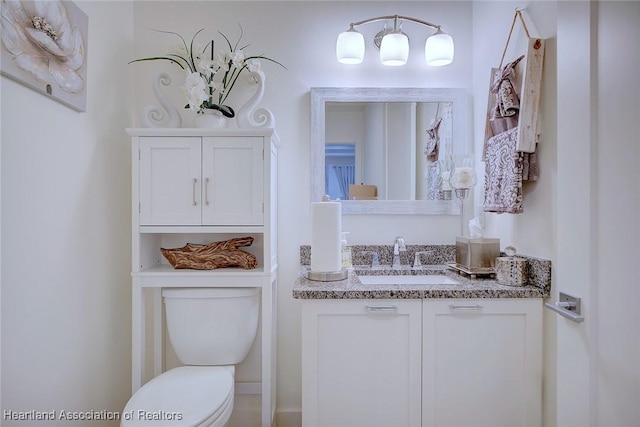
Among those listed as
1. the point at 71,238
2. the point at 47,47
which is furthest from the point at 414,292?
the point at 47,47

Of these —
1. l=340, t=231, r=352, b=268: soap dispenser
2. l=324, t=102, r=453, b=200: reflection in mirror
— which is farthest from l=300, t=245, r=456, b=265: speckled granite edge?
l=324, t=102, r=453, b=200: reflection in mirror

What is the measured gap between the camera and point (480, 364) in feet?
4.50

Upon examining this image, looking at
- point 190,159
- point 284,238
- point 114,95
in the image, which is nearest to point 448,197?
point 284,238

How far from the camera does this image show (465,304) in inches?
53.9

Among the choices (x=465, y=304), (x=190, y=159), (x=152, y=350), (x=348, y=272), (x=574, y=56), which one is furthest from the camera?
(x=152, y=350)

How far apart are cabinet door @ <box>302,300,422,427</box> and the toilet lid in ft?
1.24

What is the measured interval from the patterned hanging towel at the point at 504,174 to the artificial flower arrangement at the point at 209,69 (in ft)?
4.00

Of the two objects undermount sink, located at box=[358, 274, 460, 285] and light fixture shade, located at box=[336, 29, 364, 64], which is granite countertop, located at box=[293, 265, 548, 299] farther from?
light fixture shade, located at box=[336, 29, 364, 64]

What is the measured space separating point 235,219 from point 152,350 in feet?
3.18

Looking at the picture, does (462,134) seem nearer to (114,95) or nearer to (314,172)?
(314,172)

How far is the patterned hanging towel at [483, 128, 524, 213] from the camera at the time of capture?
142 centimetres

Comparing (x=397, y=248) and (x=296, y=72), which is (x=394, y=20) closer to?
(x=296, y=72)

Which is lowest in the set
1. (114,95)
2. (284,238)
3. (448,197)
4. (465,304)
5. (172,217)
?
(465,304)

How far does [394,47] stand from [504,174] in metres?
0.89
